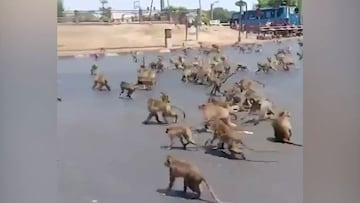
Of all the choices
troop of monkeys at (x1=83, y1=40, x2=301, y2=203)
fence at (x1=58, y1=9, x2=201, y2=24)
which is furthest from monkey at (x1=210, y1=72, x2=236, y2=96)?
fence at (x1=58, y1=9, x2=201, y2=24)

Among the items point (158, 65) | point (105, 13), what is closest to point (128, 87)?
point (158, 65)

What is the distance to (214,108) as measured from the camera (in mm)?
1613

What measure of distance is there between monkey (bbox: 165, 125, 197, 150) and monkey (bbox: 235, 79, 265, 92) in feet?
0.66

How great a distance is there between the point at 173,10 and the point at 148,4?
7 centimetres

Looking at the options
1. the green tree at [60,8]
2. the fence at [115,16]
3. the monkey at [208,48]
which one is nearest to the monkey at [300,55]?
the monkey at [208,48]

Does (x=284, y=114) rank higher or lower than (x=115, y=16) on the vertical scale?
lower

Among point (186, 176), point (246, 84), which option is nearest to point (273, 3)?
point (246, 84)

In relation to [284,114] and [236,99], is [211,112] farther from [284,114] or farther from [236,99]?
[284,114]

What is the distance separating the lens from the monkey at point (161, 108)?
1.59 metres

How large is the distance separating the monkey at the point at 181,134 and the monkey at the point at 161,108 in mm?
26

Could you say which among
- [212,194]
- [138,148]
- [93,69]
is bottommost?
[212,194]

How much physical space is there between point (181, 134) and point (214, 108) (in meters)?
0.12
